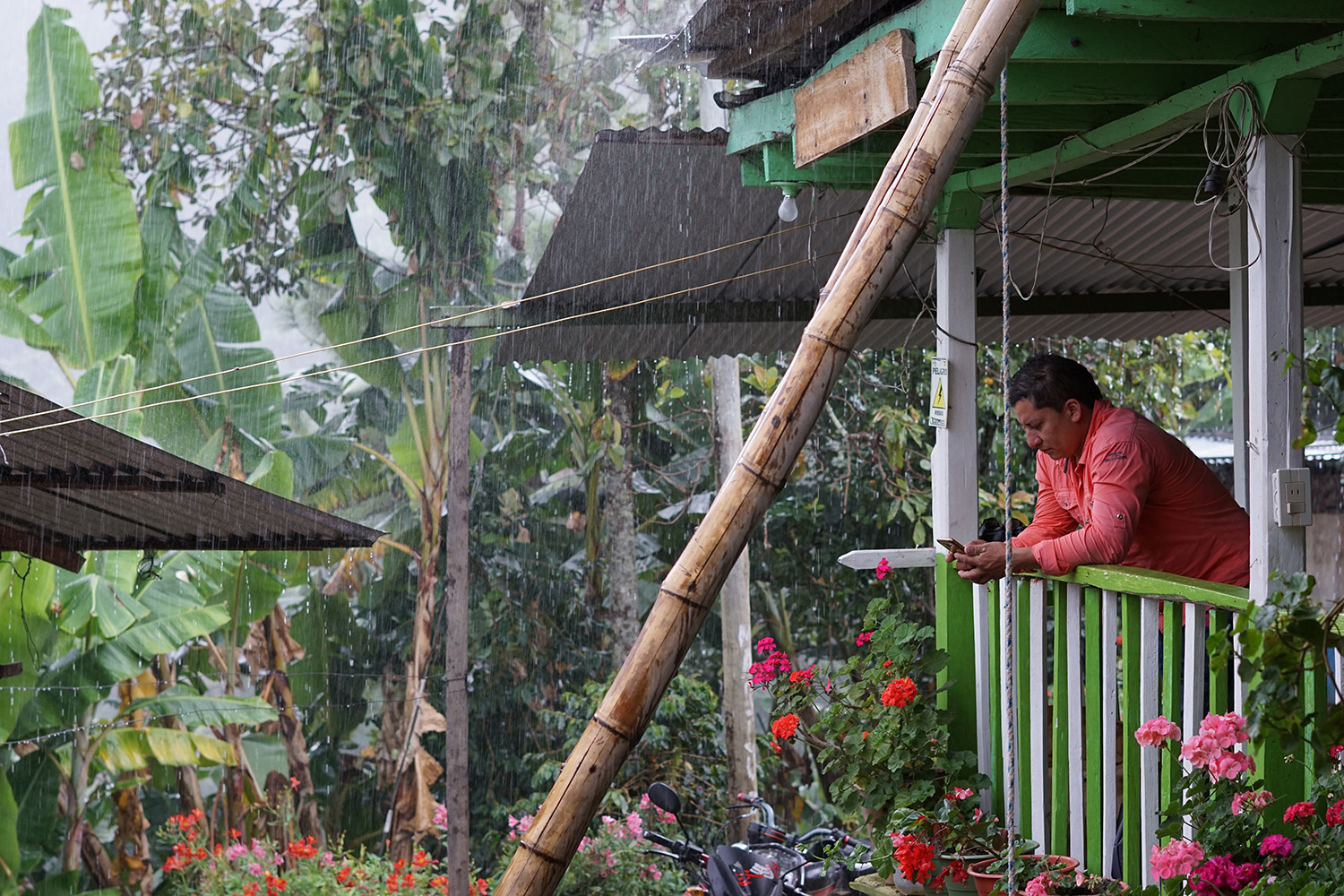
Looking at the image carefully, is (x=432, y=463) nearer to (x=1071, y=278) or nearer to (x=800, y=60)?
(x=1071, y=278)

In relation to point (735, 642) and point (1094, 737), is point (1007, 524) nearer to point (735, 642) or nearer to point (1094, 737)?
point (1094, 737)

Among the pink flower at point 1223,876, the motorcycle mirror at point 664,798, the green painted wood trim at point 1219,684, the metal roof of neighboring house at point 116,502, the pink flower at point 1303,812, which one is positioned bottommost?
the motorcycle mirror at point 664,798

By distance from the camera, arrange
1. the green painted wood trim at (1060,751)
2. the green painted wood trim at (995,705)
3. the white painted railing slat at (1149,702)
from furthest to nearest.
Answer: the green painted wood trim at (995,705) → the green painted wood trim at (1060,751) → the white painted railing slat at (1149,702)

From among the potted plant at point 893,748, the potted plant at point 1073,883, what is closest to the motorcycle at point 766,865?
the potted plant at point 893,748

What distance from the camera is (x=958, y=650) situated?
11.7 ft

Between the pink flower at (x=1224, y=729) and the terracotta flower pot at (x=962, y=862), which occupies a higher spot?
the pink flower at (x=1224, y=729)

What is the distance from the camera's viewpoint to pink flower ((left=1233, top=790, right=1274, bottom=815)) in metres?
2.31

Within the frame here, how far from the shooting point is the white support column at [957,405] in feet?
12.0

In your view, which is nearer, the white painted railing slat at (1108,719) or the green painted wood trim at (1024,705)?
the white painted railing slat at (1108,719)

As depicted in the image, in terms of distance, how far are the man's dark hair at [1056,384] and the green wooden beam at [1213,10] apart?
0.94 meters

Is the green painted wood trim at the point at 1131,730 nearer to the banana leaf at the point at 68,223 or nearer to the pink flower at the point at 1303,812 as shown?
the pink flower at the point at 1303,812

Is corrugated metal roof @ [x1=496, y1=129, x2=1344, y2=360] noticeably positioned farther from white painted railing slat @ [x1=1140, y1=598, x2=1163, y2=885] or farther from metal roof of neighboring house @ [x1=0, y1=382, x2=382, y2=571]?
white painted railing slat @ [x1=1140, y1=598, x2=1163, y2=885]

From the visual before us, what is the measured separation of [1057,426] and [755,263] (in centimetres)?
262

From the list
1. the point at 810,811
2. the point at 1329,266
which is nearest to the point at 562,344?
the point at 1329,266
